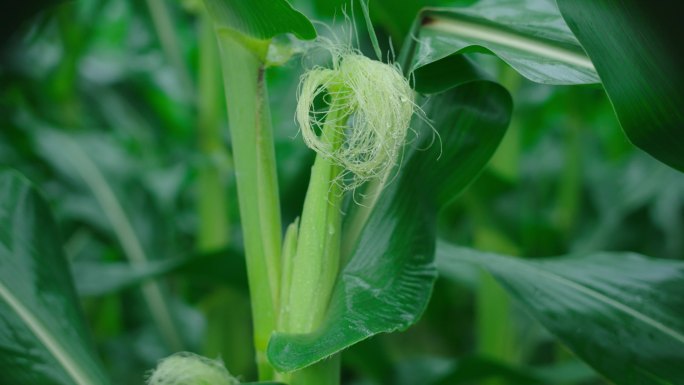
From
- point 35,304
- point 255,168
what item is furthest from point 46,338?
point 255,168

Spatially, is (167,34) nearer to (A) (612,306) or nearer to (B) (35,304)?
(B) (35,304)

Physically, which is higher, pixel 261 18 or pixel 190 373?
pixel 261 18

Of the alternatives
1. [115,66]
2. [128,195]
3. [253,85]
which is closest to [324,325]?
[253,85]

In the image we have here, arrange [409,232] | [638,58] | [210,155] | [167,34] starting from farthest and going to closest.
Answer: [167,34]
[210,155]
[409,232]
[638,58]

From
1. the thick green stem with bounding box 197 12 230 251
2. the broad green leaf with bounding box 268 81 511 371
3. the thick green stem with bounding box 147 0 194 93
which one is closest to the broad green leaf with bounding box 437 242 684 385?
the broad green leaf with bounding box 268 81 511 371

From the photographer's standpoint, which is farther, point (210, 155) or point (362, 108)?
point (210, 155)

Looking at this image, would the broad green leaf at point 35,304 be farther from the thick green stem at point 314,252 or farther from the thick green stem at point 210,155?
the thick green stem at point 210,155

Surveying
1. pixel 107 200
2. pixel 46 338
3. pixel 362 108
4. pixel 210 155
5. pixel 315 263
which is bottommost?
pixel 107 200
